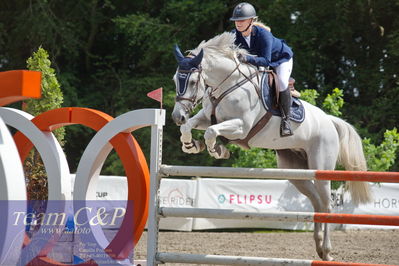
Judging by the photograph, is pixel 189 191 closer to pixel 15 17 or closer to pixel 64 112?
pixel 64 112

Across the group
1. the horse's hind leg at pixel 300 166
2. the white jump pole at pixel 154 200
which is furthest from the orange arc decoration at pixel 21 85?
the horse's hind leg at pixel 300 166

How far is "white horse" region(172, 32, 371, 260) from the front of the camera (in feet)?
16.4

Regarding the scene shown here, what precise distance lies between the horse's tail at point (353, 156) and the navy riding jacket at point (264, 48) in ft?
3.49

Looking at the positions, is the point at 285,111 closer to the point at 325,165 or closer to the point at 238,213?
the point at 325,165

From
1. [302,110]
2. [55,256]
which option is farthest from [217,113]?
[55,256]

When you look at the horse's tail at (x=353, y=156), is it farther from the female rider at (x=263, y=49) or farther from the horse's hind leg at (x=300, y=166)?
the female rider at (x=263, y=49)

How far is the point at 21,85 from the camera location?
384 cm

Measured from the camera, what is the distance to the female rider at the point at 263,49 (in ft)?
17.3

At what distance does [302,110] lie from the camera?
579cm

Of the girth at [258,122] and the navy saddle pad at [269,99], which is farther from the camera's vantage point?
the navy saddle pad at [269,99]

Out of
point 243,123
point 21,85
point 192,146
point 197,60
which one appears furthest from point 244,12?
point 21,85

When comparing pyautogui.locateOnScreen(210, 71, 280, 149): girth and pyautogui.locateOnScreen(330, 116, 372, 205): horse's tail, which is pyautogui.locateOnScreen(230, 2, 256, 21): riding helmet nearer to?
pyautogui.locateOnScreen(210, 71, 280, 149): girth

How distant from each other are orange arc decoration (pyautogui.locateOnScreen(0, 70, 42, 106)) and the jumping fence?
92 cm

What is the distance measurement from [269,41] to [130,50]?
13.7 m
